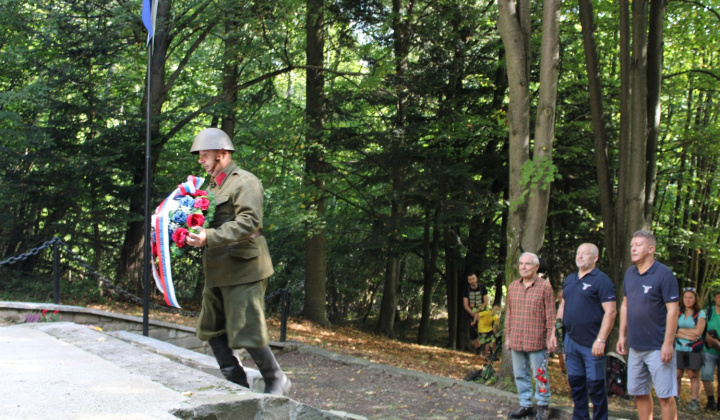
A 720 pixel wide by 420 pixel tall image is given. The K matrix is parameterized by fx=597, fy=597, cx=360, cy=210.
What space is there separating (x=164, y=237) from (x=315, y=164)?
10.5 meters

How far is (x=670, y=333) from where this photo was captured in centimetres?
521

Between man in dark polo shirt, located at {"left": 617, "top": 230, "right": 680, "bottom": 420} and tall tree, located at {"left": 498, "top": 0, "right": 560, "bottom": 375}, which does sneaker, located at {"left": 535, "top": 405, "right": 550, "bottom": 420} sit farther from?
tall tree, located at {"left": 498, "top": 0, "right": 560, "bottom": 375}

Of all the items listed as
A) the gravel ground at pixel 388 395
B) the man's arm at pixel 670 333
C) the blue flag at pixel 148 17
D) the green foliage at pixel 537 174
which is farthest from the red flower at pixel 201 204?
the green foliage at pixel 537 174

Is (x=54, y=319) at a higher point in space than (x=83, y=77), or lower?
lower

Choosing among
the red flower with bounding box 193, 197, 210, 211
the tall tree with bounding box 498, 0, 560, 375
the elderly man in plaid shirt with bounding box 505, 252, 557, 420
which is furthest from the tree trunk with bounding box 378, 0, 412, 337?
the red flower with bounding box 193, 197, 210, 211

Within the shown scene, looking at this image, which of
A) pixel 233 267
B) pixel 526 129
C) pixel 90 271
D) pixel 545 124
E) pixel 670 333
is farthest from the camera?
pixel 90 271

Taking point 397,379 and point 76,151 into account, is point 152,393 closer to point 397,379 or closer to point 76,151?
point 397,379

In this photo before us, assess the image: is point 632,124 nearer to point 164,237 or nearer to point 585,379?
point 585,379

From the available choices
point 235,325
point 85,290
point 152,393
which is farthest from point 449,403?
point 85,290

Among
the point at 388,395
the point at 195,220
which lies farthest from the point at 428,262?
the point at 195,220

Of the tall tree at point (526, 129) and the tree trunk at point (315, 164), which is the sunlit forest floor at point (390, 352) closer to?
the tree trunk at point (315, 164)

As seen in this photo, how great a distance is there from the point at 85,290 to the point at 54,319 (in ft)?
19.2

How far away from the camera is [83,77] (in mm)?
13320

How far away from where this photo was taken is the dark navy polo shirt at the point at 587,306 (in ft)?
19.3
